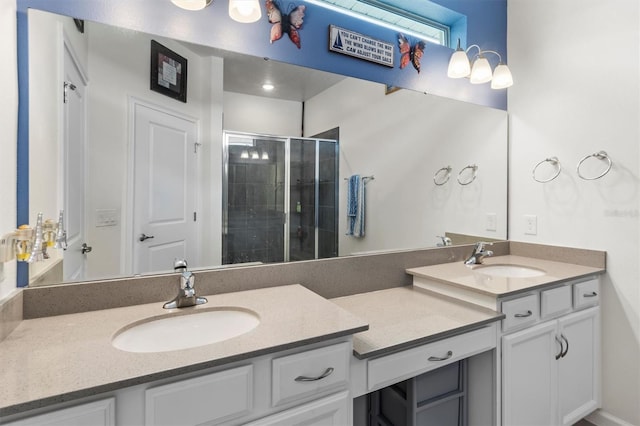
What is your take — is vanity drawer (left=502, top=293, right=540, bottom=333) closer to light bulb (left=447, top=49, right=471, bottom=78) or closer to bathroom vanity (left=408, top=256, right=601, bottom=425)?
bathroom vanity (left=408, top=256, right=601, bottom=425)

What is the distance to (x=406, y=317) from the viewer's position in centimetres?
135

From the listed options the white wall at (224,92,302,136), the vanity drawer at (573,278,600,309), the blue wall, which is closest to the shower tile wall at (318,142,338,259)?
the white wall at (224,92,302,136)

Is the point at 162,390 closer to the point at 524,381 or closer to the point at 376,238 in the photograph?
the point at 376,238

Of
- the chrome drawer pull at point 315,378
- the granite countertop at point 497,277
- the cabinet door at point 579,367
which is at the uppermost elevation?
the granite countertop at point 497,277

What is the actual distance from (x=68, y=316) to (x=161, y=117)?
802mm

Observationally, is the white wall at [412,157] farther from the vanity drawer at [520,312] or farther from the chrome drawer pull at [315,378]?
the chrome drawer pull at [315,378]

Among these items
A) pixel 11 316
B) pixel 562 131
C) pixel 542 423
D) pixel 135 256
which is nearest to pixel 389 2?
pixel 562 131

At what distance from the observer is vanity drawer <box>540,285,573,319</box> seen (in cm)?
156

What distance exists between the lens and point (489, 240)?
2.25 metres

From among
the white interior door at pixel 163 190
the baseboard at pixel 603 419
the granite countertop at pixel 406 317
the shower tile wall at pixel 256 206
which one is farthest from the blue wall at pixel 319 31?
the baseboard at pixel 603 419

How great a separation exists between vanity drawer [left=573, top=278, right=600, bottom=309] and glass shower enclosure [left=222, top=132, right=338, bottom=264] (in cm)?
129

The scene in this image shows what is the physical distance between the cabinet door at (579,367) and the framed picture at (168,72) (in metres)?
2.10

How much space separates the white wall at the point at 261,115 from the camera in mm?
1460

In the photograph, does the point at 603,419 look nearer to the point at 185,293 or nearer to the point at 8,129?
the point at 185,293
